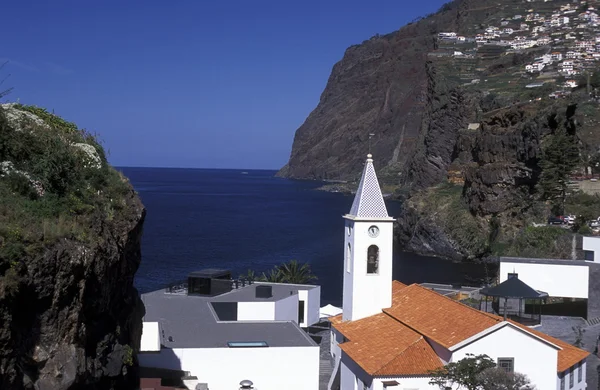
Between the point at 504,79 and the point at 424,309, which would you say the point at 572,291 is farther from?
the point at 504,79

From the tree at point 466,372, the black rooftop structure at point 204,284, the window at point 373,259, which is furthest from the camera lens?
the black rooftop structure at point 204,284

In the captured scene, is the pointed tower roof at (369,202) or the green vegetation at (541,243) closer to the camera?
the pointed tower roof at (369,202)

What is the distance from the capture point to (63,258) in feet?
34.4

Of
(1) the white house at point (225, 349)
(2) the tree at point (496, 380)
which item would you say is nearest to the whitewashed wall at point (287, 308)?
(1) the white house at point (225, 349)

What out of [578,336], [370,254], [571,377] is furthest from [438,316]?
Result: [578,336]

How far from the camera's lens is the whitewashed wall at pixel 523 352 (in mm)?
20391

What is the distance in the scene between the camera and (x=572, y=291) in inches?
1345

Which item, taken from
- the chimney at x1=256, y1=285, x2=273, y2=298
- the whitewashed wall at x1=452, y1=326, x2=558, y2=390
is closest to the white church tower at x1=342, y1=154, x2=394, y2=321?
the whitewashed wall at x1=452, y1=326, x2=558, y2=390

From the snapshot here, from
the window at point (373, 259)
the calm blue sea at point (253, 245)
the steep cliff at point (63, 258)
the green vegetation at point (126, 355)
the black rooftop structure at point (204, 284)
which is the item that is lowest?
the calm blue sea at point (253, 245)

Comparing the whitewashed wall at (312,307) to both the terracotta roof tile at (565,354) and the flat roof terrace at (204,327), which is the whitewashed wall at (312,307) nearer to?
the flat roof terrace at (204,327)

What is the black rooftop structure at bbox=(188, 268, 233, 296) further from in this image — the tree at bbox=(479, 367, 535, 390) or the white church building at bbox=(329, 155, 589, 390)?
the tree at bbox=(479, 367, 535, 390)

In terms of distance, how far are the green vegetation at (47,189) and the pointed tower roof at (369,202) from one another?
11920 mm

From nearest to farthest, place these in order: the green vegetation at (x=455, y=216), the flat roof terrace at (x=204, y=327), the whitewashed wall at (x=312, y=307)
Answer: the flat roof terrace at (x=204, y=327) → the whitewashed wall at (x=312, y=307) → the green vegetation at (x=455, y=216)

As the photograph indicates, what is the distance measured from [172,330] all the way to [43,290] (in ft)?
57.0
